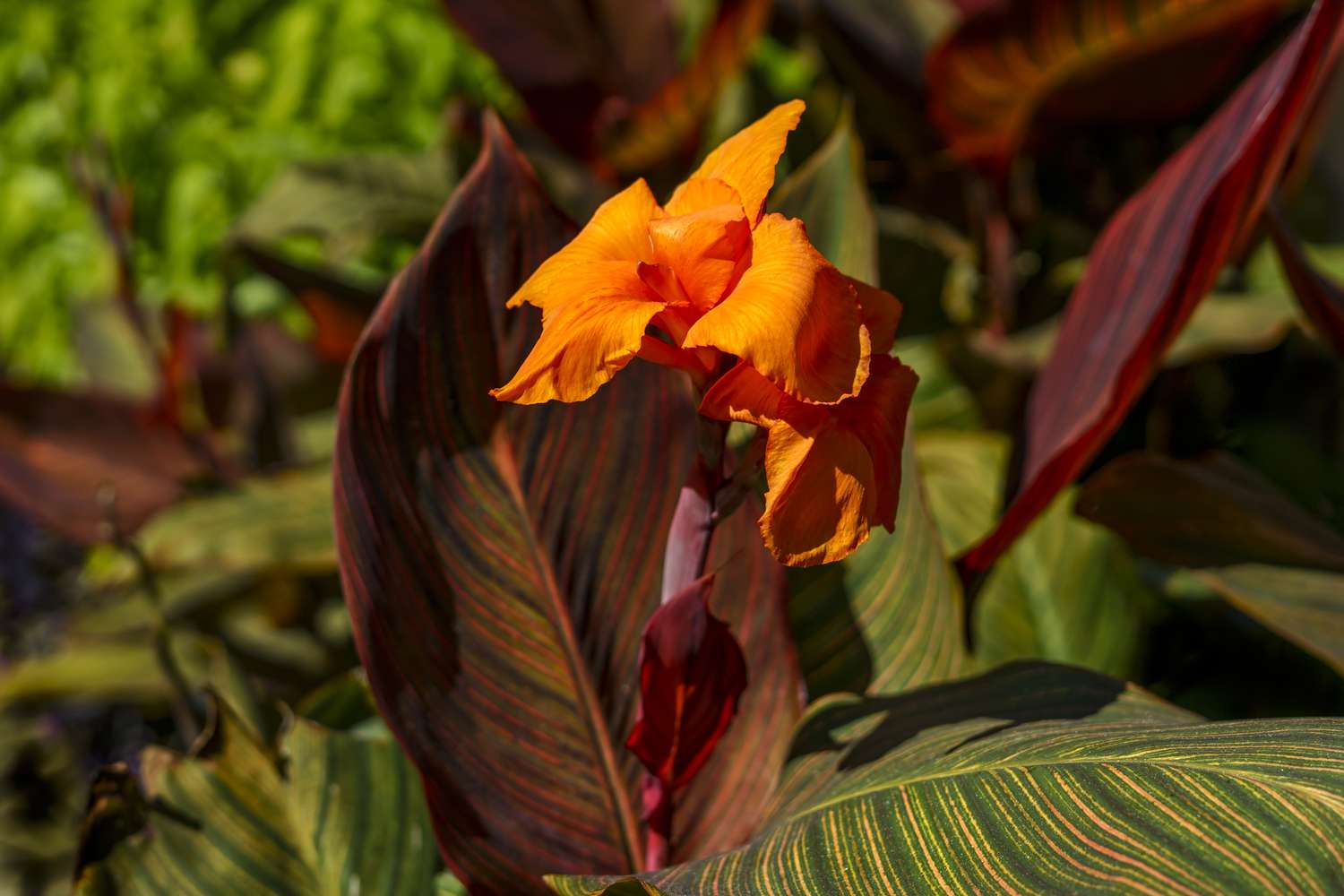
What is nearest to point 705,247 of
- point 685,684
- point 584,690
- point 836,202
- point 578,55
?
point 685,684

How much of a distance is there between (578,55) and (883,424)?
119cm

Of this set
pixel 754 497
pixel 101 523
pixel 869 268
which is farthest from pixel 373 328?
pixel 101 523

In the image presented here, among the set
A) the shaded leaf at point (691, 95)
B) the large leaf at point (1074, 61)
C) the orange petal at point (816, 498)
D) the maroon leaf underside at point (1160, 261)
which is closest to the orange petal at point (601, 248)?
the orange petal at point (816, 498)

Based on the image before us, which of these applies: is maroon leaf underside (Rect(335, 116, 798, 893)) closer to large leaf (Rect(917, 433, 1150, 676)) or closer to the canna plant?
the canna plant

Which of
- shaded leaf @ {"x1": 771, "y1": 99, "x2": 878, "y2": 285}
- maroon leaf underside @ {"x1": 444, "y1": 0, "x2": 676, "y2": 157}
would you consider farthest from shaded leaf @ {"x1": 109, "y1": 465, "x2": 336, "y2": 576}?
maroon leaf underside @ {"x1": 444, "y1": 0, "x2": 676, "y2": 157}

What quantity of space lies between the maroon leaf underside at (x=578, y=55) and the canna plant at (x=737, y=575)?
82cm

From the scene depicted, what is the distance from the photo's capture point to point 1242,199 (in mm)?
708

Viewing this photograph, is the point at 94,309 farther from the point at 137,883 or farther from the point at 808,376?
the point at 808,376

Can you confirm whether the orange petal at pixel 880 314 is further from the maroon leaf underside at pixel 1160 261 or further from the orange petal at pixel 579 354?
the maroon leaf underside at pixel 1160 261

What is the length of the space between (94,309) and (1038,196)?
1352mm

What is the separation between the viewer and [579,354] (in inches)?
17.2

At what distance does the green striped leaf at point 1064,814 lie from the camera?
42 centimetres

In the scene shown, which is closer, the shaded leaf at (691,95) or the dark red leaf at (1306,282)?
the dark red leaf at (1306,282)

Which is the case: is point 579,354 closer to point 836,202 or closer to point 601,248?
point 601,248
